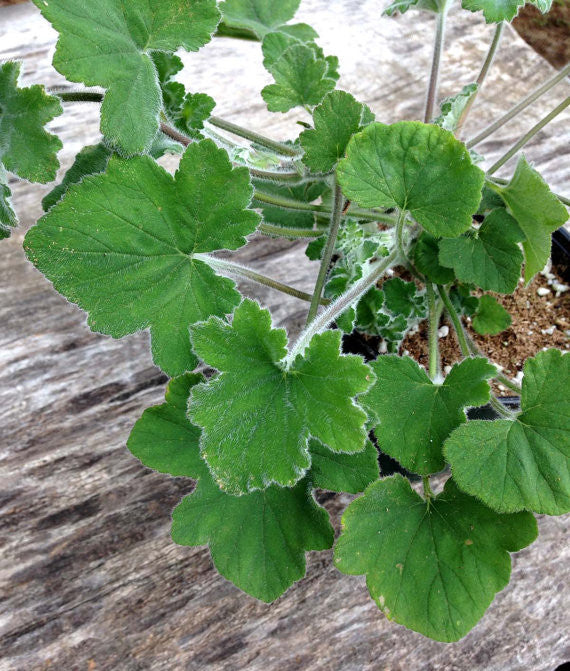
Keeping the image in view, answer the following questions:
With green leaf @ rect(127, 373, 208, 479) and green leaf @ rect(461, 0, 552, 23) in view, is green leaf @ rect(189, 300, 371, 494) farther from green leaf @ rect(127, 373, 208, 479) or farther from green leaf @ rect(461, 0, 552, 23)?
green leaf @ rect(461, 0, 552, 23)

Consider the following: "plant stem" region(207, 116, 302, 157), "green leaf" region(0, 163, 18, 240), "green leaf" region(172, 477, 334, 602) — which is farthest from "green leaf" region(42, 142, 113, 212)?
"green leaf" region(172, 477, 334, 602)

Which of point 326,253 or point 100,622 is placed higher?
point 326,253

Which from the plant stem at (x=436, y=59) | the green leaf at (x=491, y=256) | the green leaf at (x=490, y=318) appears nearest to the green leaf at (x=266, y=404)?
the green leaf at (x=491, y=256)

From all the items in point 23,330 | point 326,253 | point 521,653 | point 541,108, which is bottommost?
point 23,330

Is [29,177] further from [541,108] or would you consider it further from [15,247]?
[541,108]

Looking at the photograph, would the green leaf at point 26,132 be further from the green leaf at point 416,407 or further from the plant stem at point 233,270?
the green leaf at point 416,407

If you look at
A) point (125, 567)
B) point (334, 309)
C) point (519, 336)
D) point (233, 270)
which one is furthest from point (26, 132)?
point (519, 336)

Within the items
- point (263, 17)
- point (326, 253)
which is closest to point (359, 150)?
point (326, 253)
